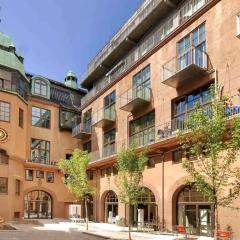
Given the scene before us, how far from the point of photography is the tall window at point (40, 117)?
42.3 m

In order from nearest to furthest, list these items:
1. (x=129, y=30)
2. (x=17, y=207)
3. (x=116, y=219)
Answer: (x=116, y=219) < (x=129, y=30) < (x=17, y=207)

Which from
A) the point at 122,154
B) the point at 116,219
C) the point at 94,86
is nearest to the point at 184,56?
the point at 122,154

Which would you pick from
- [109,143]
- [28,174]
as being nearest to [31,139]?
[28,174]

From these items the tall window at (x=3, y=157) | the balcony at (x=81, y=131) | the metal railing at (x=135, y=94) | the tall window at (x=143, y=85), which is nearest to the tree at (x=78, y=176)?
the metal railing at (x=135, y=94)

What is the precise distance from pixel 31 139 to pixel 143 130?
48.3 feet

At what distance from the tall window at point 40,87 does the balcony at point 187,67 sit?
19932 millimetres

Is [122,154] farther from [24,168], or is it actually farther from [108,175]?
[24,168]

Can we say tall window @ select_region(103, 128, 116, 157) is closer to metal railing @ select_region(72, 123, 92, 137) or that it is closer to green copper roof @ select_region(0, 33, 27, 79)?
metal railing @ select_region(72, 123, 92, 137)

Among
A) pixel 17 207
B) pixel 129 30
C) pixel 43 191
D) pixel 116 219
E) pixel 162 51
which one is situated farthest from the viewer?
pixel 43 191

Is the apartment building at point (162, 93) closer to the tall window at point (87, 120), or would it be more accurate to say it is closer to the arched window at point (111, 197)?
the arched window at point (111, 197)

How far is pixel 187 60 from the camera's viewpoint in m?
25.3

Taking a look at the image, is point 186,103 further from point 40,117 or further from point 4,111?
point 40,117

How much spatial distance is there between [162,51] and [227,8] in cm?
683

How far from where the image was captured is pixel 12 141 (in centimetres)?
3762
